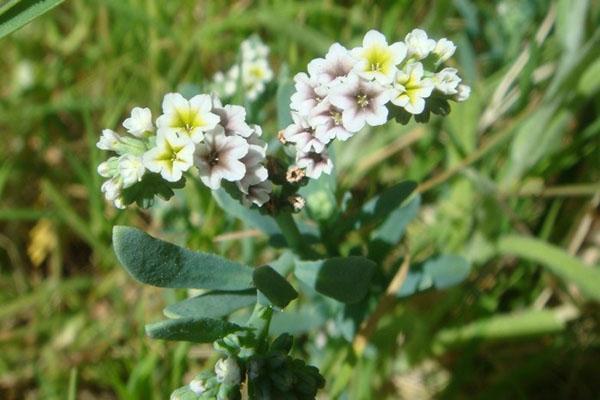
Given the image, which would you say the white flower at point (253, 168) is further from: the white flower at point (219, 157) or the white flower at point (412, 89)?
the white flower at point (412, 89)

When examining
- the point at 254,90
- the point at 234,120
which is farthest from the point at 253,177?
the point at 254,90

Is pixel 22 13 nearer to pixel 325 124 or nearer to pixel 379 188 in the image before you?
pixel 325 124

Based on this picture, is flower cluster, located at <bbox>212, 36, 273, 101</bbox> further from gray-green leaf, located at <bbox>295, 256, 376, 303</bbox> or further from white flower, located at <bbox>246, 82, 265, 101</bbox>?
gray-green leaf, located at <bbox>295, 256, 376, 303</bbox>

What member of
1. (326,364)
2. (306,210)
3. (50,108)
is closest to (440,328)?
(326,364)

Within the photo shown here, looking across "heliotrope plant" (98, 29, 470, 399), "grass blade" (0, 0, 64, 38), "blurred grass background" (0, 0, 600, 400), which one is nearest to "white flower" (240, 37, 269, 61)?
"blurred grass background" (0, 0, 600, 400)

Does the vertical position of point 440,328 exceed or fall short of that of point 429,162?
it falls short

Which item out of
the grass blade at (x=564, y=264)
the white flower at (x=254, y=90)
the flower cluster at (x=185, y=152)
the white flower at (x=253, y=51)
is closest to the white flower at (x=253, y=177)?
the flower cluster at (x=185, y=152)

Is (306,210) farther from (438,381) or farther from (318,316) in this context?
(438,381)
